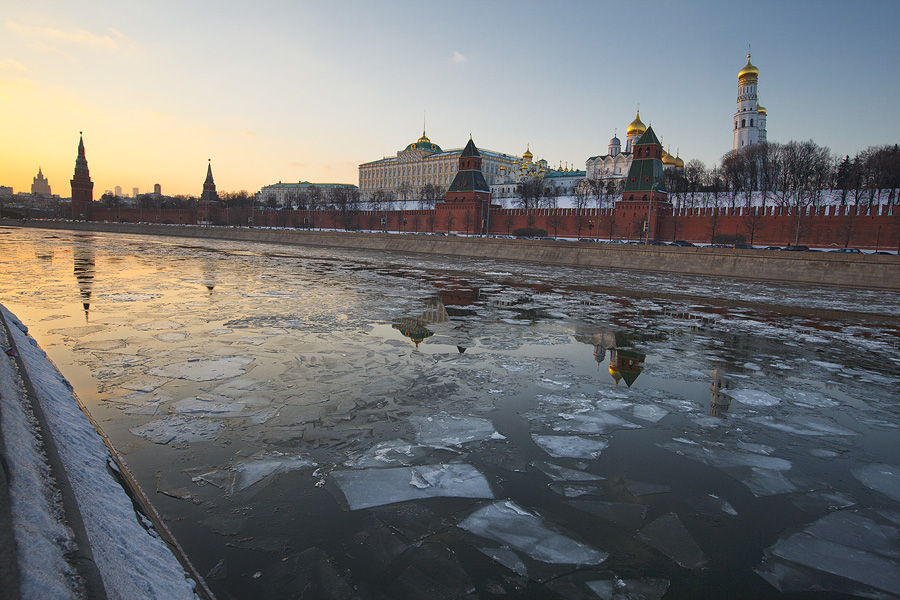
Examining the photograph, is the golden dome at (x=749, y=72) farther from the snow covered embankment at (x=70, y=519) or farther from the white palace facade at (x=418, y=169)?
the snow covered embankment at (x=70, y=519)

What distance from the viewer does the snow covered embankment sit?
136 centimetres

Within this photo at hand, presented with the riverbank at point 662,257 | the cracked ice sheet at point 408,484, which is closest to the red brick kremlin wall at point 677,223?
the riverbank at point 662,257

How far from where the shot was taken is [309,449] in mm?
3307

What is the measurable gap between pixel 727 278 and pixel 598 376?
56.1 feet

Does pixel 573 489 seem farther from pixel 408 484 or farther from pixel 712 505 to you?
pixel 408 484

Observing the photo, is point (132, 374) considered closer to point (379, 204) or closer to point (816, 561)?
point (816, 561)

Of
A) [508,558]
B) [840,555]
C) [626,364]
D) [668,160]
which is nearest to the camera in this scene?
[508,558]

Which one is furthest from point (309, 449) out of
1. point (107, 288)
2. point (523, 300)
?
point (107, 288)

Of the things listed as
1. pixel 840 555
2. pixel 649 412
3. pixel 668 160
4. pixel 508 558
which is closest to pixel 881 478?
pixel 840 555

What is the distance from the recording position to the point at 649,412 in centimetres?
430

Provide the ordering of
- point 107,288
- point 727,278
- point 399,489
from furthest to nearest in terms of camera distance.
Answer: point 727,278
point 107,288
point 399,489

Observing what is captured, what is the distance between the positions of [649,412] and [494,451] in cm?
156

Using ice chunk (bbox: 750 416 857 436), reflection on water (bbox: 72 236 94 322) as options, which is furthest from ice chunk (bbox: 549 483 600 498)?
reflection on water (bbox: 72 236 94 322)

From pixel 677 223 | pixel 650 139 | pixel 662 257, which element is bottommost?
pixel 662 257
